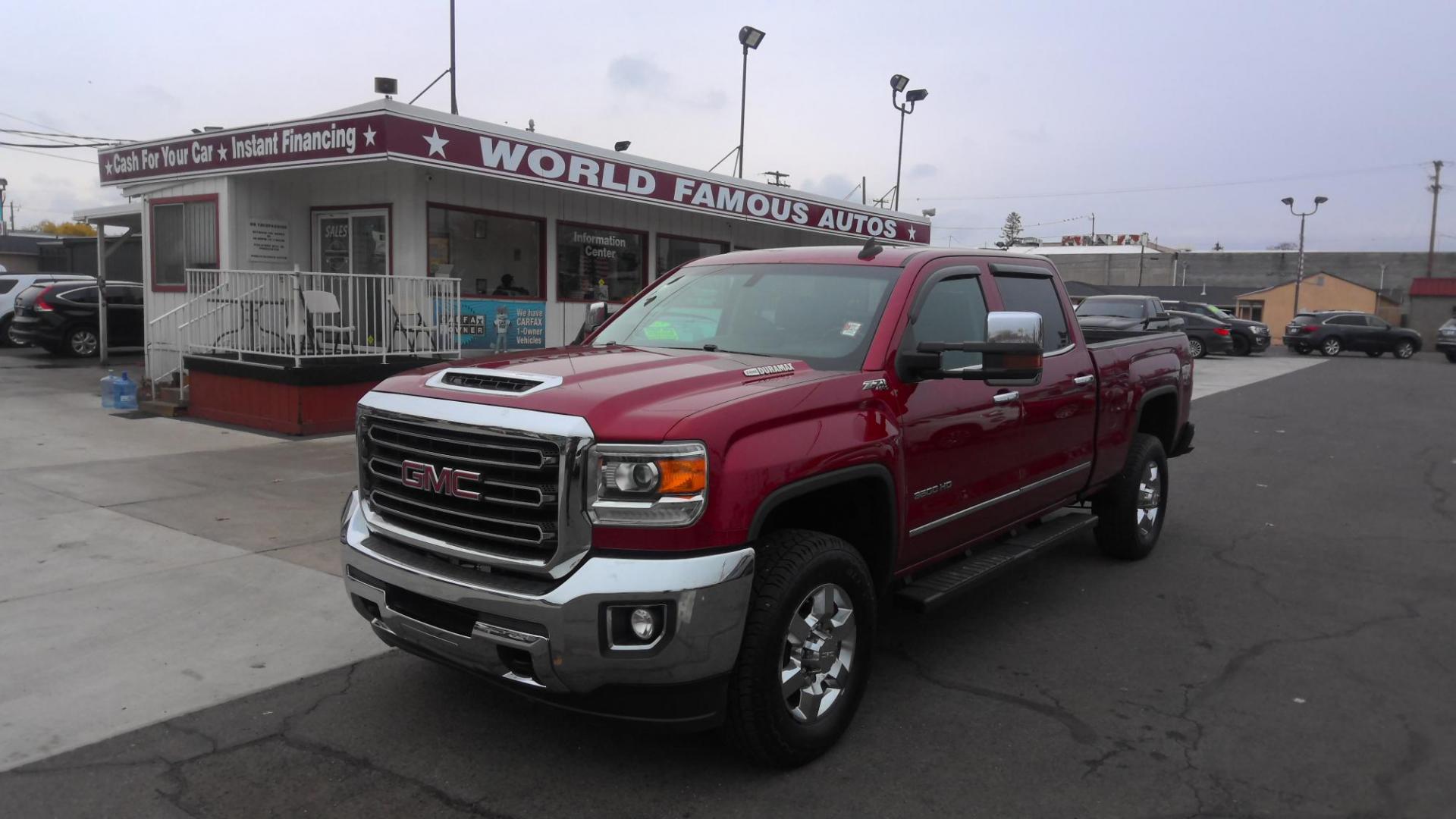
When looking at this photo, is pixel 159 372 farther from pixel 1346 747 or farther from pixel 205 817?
pixel 1346 747

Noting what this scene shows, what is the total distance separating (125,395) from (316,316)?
3.15 metres

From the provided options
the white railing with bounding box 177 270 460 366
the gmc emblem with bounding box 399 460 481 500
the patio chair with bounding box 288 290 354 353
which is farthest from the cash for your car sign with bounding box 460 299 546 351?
the gmc emblem with bounding box 399 460 481 500

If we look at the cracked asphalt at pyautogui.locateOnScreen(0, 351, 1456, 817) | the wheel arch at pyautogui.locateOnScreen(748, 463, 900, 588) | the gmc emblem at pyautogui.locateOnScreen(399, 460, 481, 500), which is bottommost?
the cracked asphalt at pyautogui.locateOnScreen(0, 351, 1456, 817)

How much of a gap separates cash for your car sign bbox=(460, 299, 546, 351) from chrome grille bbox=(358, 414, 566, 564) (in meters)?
10.6

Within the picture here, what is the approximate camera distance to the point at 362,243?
45.6 ft

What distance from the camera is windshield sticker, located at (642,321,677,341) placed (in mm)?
4758

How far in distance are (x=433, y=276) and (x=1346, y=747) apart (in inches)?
461

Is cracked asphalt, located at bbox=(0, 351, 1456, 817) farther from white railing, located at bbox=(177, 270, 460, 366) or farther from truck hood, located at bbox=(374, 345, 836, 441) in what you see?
white railing, located at bbox=(177, 270, 460, 366)

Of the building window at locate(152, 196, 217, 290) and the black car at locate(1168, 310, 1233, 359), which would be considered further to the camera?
the black car at locate(1168, 310, 1233, 359)

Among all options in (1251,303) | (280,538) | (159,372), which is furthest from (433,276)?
(1251,303)

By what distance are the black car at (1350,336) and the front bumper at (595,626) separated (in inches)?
1505

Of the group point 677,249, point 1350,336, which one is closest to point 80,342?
point 677,249

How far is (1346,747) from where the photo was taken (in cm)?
393

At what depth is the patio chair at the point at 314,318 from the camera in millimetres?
11289
